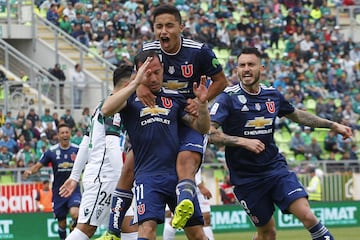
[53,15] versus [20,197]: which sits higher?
[53,15]

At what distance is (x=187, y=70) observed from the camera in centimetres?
1182

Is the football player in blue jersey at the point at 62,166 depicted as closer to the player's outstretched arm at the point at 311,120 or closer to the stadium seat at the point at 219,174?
the player's outstretched arm at the point at 311,120

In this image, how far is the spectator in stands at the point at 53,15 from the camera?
3722 centimetres

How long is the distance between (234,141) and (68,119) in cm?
1863

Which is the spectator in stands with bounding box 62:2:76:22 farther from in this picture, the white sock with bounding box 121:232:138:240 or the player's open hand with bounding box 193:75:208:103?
the player's open hand with bounding box 193:75:208:103

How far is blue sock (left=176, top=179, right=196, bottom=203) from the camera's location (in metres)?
11.1

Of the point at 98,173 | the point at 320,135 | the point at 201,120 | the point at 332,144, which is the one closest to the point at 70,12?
the point at 320,135

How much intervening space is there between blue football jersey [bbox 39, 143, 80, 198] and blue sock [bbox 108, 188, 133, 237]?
7.12 m

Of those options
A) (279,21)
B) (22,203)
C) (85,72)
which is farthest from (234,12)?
(22,203)

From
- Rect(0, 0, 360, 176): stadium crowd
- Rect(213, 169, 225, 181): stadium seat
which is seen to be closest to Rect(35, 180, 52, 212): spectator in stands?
Rect(213, 169, 225, 181): stadium seat

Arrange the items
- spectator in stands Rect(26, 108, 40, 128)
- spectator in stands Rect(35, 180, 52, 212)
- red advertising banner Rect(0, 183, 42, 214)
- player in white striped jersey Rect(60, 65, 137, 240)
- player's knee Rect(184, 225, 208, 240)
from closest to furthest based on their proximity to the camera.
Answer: player's knee Rect(184, 225, 208, 240) < player in white striped jersey Rect(60, 65, 137, 240) < spectator in stands Rect(35, 180, 52, 212) < red advertising banner Rect(0, 183, 42, 214) < spectator in stands Rect(26, 108, 40, 128)

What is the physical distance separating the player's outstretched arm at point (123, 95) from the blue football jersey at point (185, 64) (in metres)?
0.46

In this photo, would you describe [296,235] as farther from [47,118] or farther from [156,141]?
[156,141]

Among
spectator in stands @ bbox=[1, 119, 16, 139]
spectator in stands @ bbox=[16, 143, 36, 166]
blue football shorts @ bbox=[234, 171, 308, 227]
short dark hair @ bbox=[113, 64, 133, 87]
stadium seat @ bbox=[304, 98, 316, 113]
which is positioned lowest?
stadium seat @ bbox=[304, 98, 316, 113]
